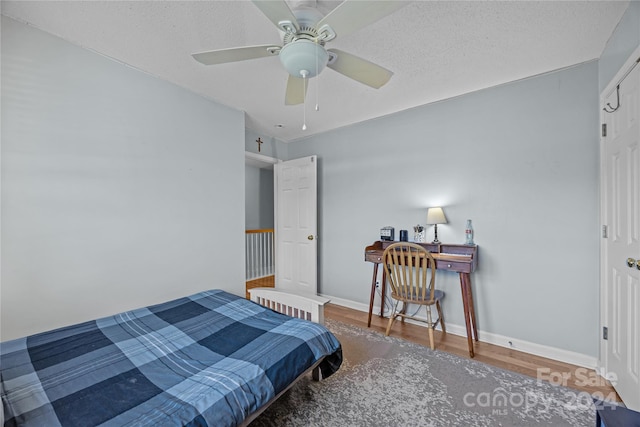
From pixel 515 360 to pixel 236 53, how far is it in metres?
3.06

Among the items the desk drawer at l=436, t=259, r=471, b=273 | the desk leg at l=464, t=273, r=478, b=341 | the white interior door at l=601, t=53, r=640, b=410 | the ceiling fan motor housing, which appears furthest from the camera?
the desk leg at l=464, t=273, r=478, b=341

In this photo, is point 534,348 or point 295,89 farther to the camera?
point 534,348

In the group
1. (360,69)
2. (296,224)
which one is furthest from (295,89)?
(296,224)

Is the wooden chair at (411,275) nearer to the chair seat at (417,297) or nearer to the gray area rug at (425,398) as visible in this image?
the chair seat at (417,297)

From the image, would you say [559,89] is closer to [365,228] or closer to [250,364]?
[365,228]

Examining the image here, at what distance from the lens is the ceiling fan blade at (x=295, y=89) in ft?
5.84

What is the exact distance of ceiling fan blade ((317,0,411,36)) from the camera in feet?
3.62

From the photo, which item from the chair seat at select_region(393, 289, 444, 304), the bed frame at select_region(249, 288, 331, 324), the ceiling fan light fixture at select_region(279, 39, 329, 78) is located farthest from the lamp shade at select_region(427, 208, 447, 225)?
the ceiling fan light fixture at select_region(279, 39, 329, 78)

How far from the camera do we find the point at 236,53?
58.8 inches

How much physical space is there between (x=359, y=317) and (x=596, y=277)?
212 centimetres

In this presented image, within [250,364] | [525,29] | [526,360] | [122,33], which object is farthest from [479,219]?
[122,33]

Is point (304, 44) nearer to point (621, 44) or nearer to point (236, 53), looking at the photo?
point (236, 53)

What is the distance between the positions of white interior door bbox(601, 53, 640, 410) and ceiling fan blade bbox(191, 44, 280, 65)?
6.63ft

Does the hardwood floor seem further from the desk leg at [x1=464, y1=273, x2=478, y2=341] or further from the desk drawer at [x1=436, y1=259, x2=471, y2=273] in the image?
the desk drawer at [x1=436, y1=259, x2=471, y2=273]
